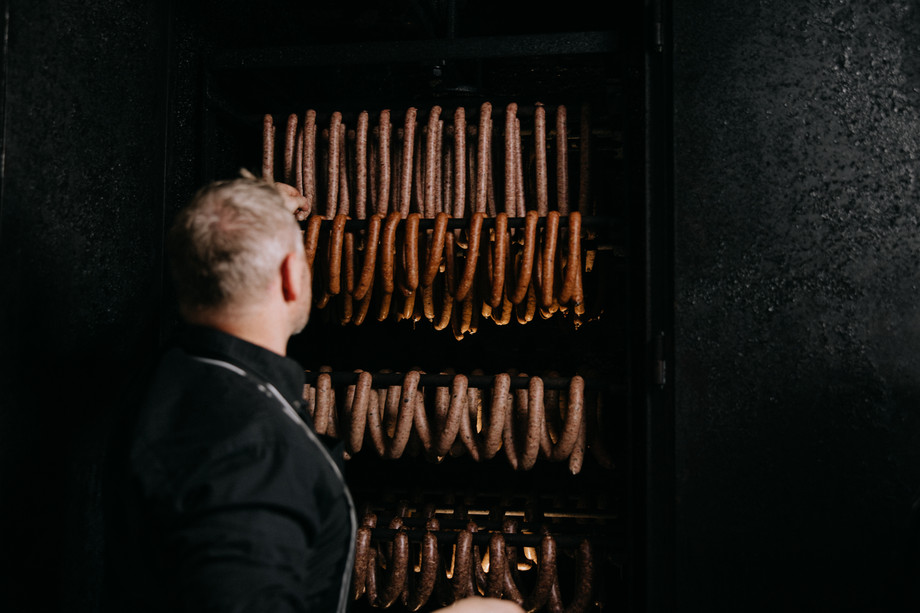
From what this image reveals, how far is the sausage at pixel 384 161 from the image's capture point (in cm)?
280

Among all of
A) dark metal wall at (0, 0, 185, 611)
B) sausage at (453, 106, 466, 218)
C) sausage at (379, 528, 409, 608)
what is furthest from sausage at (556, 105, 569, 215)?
dark metal wall at (0, 0, 185, 611)

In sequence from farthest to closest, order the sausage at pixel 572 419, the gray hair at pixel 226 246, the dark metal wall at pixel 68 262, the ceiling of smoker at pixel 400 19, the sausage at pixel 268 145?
the ceiling of smoker at pixel 400 19 → the sausage at pixel 268 145 → the sausage at pixel 572 419 → the dark metal wall at pixel 68 262 → the gray hair at pixel 226 246

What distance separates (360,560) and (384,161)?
177 cm

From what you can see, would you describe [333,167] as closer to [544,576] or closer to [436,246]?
[436,246]

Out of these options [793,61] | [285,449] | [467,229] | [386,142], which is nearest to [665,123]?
[793,61]

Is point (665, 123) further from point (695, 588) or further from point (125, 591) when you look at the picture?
point (125, 591)

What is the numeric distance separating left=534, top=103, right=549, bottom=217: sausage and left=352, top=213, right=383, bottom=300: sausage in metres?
0.71

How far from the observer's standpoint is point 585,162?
270cm

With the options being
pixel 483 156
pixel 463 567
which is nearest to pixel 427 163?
pixel 483 156

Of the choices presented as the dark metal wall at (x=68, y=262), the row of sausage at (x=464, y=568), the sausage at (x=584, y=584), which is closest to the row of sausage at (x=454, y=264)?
the dark metal wall at (x=68, y=262)

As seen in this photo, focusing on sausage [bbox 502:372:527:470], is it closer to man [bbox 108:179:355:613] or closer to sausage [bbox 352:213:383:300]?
sausage [bbox 352:213:383:300]

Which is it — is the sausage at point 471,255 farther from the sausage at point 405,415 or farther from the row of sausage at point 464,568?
the row of sausage at point 464,568

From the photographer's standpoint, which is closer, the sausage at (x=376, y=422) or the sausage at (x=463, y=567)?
the sausage at (x=463, y=567)

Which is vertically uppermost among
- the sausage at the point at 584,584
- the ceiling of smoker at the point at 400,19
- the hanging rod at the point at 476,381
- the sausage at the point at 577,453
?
the ceiling of smoker at the point at 400,19
